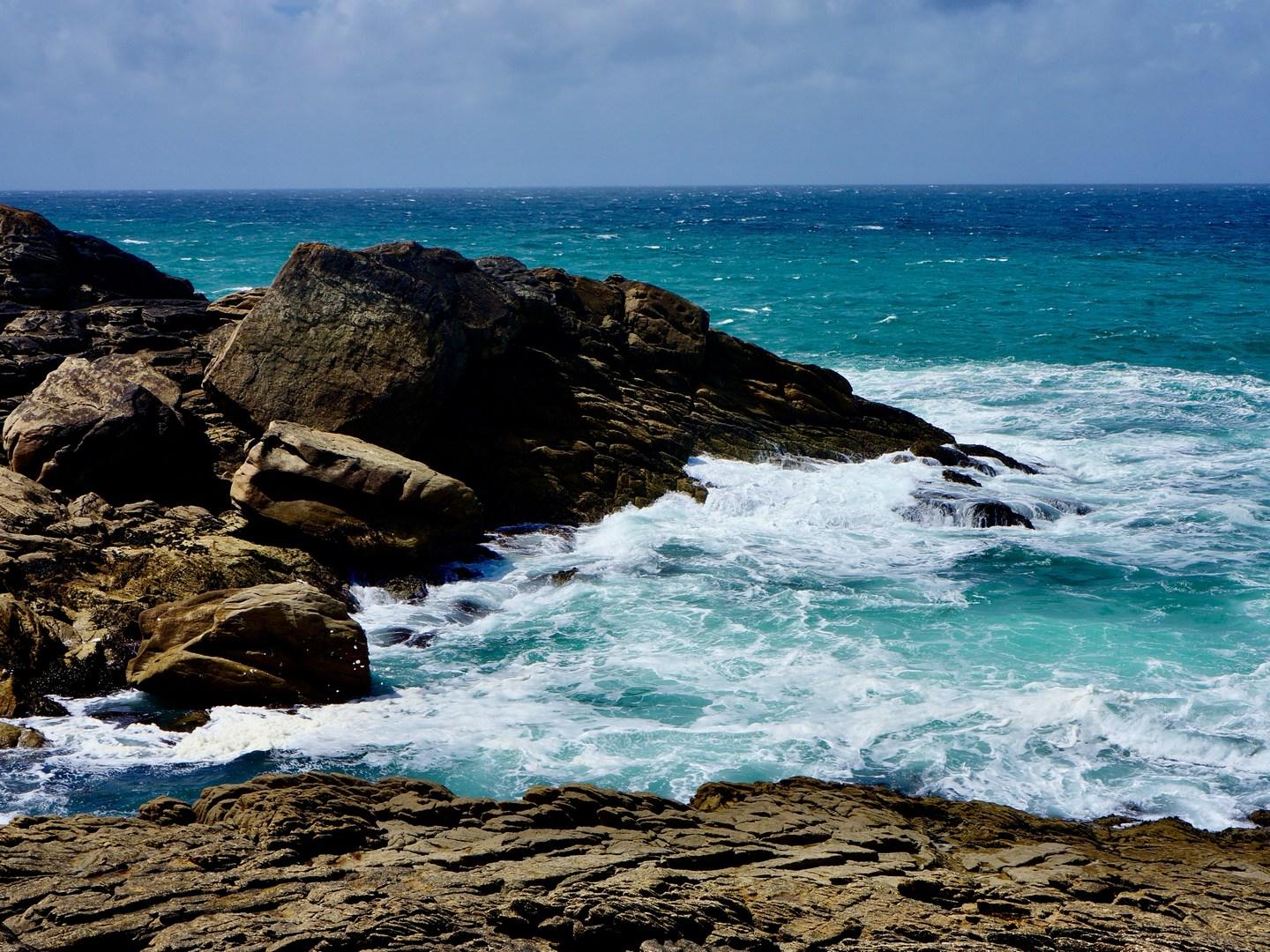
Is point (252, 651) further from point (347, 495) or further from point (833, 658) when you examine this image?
point (833, 658)

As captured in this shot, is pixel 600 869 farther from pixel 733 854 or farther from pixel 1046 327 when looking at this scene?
pixel 1046 327

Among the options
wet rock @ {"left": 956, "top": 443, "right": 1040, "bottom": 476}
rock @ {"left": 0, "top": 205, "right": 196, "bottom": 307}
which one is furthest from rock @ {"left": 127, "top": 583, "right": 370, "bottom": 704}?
wet rock @ {"left": 956, "top": 443, "right": 1040, "bottom": 476}

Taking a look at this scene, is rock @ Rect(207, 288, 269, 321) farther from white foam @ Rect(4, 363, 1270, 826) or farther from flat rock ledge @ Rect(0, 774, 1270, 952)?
flat rock ledge @ Rect(0, 774, 1270, 952)

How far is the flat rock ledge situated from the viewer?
7.63 metres

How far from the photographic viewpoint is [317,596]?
15656 millimetres

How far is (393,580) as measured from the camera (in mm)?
19188

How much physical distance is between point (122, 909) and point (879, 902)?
5634mm

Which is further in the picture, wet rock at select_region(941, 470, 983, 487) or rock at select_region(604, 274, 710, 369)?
rock at select_region(604, 274, 710, 369)

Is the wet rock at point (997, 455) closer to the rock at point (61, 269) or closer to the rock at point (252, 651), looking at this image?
the rock at point (252, 651)

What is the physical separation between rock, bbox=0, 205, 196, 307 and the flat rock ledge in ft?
63.1

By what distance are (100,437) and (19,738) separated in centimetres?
687

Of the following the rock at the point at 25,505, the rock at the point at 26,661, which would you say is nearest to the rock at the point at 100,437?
the rock at the point at 25,505

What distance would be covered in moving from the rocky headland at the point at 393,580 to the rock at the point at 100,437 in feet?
0.19

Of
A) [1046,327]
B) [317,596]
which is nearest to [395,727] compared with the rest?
[317,596]
